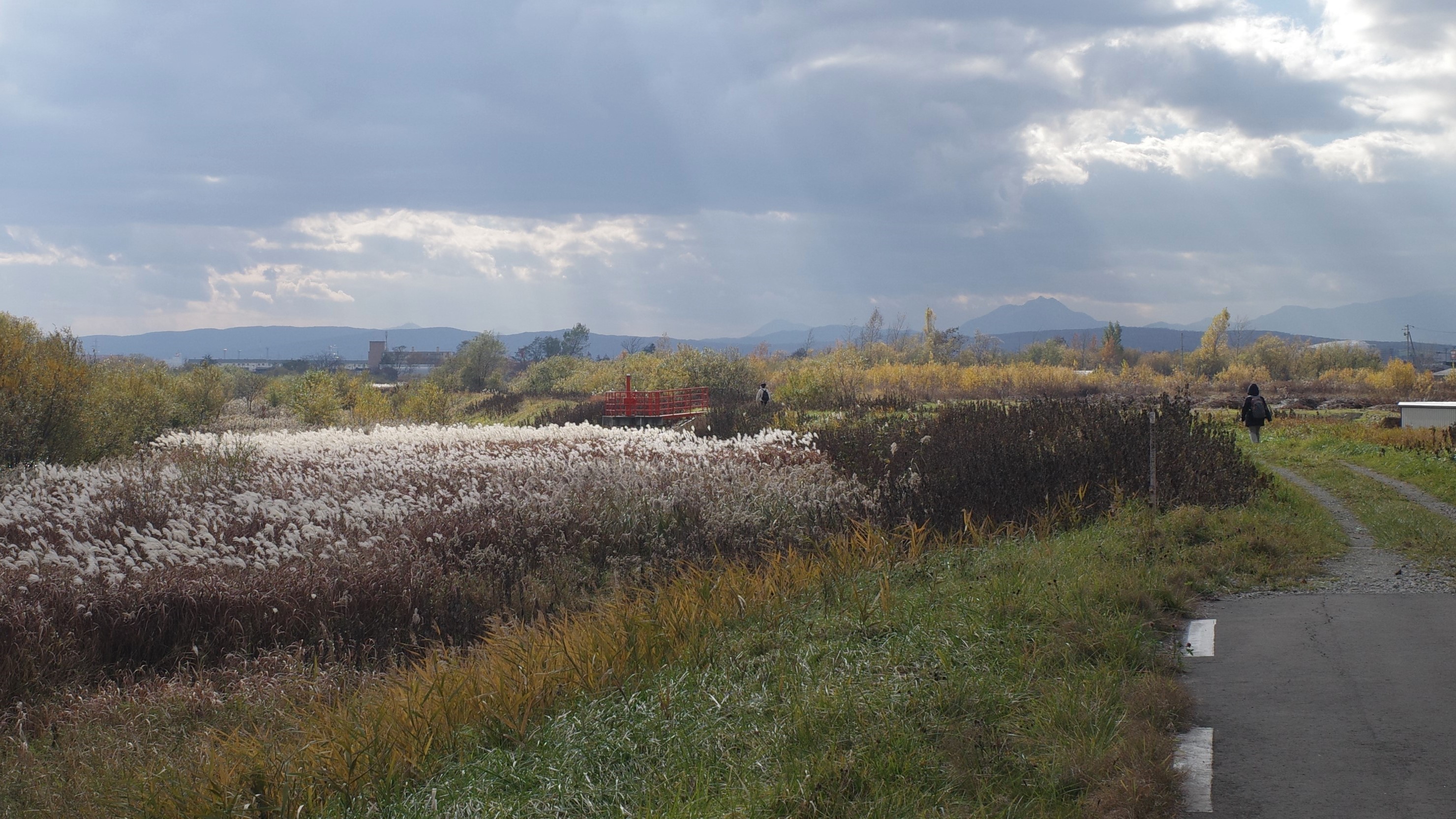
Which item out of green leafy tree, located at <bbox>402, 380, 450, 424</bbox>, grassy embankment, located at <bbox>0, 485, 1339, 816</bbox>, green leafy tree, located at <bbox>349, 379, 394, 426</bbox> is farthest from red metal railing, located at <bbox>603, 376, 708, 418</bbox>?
grassy embankment, located at <bbox>0, 485, 1339, 816</bbox>

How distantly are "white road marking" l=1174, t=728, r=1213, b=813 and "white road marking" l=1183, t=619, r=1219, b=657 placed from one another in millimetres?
1191

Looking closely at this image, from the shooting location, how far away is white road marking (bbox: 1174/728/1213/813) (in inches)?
146

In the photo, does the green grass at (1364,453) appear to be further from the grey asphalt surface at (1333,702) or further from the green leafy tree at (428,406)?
the green leafy tree at (428,406)

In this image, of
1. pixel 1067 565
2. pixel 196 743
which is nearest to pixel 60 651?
pixel 196 743

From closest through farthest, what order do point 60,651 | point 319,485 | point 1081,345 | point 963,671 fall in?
point 963,671, point 60,651, point 319,485, point 1081,345

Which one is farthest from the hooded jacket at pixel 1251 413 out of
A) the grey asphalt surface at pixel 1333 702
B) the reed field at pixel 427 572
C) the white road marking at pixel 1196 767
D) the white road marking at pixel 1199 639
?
the white road marking at pixel 1196 767

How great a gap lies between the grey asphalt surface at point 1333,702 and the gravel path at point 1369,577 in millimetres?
44

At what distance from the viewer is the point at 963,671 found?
492 cm

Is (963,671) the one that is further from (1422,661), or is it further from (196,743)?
(196,743)

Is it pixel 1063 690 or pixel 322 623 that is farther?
pixel 322 623

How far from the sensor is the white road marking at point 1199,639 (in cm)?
549

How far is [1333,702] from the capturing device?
15.1 feet

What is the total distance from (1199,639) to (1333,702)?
1155 mm

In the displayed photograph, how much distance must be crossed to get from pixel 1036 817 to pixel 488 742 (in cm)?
236
